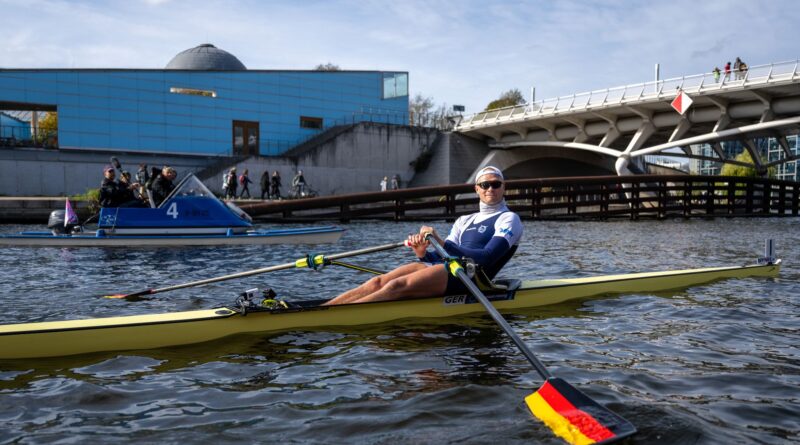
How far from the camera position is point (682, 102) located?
34.7 meters

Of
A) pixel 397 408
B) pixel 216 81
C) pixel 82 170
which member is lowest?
pixel 397 408

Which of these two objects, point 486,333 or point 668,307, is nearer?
point 486,333

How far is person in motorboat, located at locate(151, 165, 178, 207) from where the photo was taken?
49.9ft

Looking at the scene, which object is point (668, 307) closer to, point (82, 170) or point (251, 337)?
point (251, 337)

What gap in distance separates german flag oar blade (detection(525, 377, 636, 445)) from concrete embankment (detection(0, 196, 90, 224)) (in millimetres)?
23799

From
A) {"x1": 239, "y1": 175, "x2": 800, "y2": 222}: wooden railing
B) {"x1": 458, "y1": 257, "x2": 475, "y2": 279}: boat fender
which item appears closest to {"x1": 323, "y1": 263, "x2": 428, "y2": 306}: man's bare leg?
{"x1": 458, "y1": 257, "x2": 475, "y2": 279}: boat fender

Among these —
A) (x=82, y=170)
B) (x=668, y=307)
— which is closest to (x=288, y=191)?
(x=82, y=170)

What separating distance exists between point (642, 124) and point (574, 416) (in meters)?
41.0

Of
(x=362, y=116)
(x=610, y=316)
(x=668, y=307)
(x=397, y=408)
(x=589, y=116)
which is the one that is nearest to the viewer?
(x=397, y=408)

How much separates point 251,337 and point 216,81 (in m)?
42.4

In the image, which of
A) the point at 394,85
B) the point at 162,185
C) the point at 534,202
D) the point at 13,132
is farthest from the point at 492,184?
the point at 394,85

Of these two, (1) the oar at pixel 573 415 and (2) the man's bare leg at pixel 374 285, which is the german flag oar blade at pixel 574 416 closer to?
(1) the oar at pixel 573 415

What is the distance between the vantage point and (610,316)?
7219mm

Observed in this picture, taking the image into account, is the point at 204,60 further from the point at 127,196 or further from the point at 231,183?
the point at 127,196
